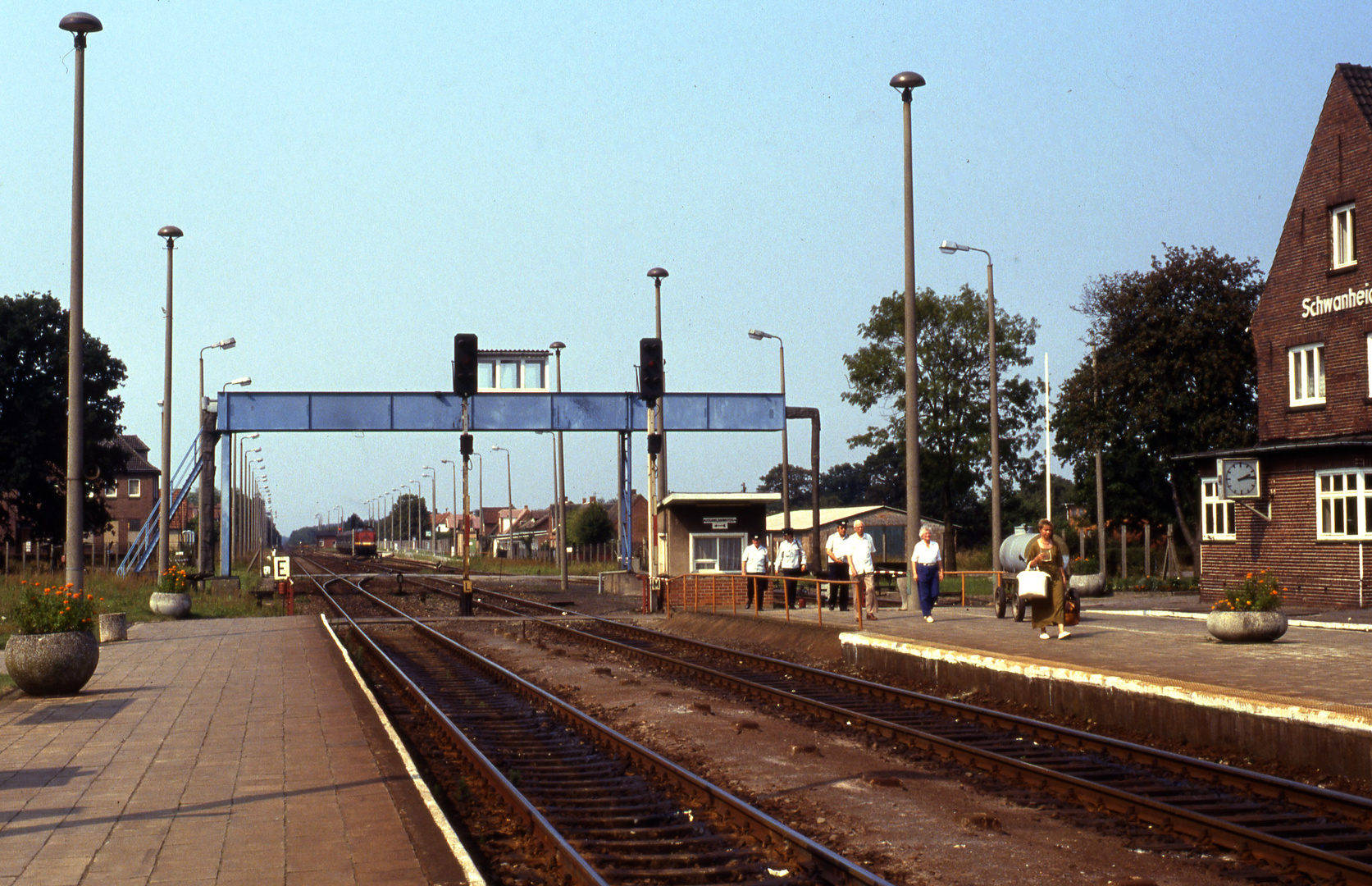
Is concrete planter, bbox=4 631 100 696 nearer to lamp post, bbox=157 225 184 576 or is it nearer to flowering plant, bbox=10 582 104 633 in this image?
flowering plant, bbox=10 582 104 633

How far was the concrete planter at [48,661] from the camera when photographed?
14.9 metres

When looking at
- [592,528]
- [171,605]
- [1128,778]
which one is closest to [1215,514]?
[171,605]

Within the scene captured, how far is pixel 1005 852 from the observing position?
7.97m

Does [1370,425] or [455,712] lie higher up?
[1370,425]

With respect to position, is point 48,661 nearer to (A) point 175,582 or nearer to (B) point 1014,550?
(A) point 175,582

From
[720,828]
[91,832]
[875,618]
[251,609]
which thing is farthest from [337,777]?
[251,609]

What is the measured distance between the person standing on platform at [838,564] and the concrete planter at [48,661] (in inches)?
533

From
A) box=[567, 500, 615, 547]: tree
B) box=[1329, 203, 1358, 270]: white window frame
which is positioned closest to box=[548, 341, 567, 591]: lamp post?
box=[1329, 203, 1358, 270]: white window frame

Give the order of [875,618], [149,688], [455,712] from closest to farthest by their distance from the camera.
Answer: [455,712], [149,688], [875,618]

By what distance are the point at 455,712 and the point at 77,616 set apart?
4590mm

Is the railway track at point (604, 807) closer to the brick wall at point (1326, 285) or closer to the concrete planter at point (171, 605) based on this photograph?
the concrete planter at point (171, 605)

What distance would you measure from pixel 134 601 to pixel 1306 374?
29606mm

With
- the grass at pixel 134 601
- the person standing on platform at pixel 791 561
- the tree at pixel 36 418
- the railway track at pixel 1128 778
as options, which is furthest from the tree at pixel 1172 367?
the tree at pixel 36 418

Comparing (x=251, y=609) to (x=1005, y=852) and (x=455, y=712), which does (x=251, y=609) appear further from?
(x=1005, y=852)
